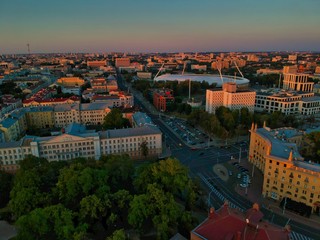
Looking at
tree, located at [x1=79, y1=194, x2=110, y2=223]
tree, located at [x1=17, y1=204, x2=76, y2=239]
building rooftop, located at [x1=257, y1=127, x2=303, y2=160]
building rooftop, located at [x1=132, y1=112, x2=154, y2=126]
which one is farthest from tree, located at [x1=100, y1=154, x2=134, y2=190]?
building rooftop, located at [x1=257, y1=127, x2=303, y2=160]

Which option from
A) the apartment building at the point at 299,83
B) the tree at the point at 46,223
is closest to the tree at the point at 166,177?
the tree at the point at 46,223

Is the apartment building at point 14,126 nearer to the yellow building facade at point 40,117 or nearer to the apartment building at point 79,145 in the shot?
the yellow building facade at point 40,117

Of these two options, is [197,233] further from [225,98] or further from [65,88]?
[65,88]

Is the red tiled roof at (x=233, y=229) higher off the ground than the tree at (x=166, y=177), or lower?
higher

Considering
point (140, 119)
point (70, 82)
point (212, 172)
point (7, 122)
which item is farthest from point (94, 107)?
point (70, 82)

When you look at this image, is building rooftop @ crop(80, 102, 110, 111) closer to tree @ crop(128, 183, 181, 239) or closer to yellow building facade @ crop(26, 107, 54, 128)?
yellow building facade @ crop(26, 107, 54, 128)

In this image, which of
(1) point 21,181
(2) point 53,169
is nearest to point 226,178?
(2) point 53,169
